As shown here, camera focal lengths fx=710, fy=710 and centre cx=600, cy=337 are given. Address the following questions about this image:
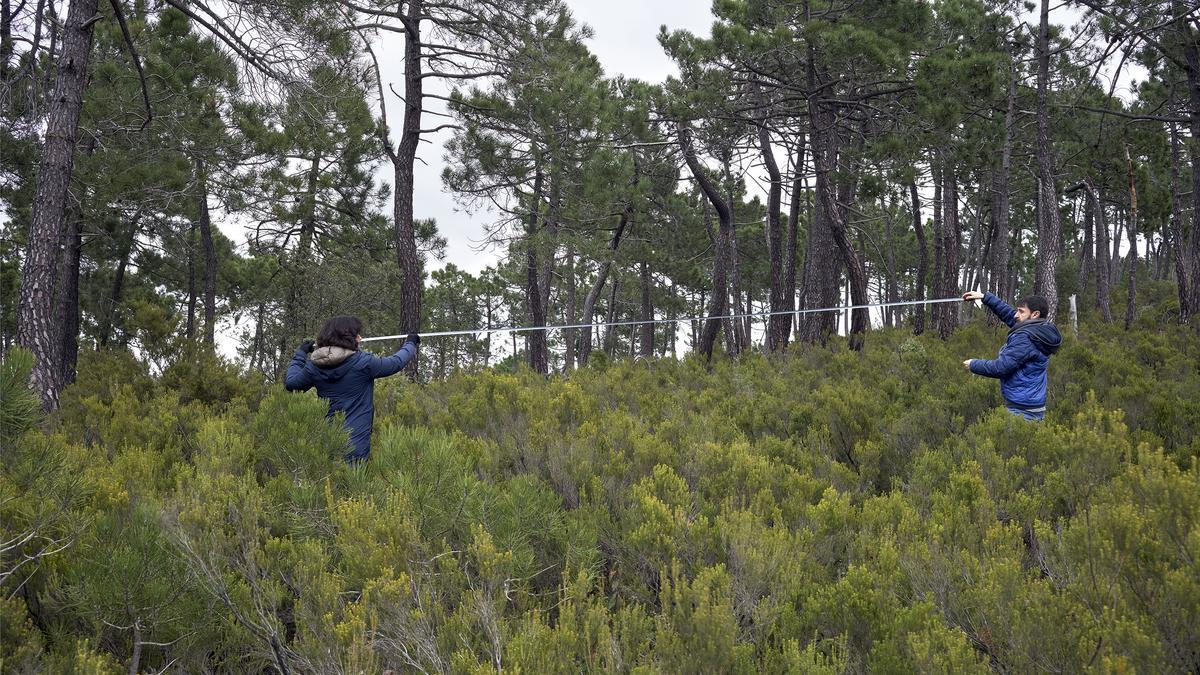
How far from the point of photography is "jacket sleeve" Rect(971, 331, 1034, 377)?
5.05 m

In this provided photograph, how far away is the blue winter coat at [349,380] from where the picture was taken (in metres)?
4.51

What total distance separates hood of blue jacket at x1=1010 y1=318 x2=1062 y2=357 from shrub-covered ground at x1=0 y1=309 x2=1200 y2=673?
0.83m

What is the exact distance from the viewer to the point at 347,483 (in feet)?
11.6

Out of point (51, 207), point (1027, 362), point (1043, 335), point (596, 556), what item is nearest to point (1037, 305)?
point (1043, 335)

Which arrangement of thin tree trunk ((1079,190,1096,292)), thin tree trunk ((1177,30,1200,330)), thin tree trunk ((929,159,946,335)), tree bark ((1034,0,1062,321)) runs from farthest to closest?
thin tree trunk ((1079,190,1096,292)) < thin tree trunk ((929,159,946,335)) < tree bark ((1034,0,1062,321)) < thin tree trunk ((1177,30,1200,330))

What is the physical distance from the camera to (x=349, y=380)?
15.0 feet

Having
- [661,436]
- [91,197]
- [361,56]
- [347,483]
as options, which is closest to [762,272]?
[361,56]

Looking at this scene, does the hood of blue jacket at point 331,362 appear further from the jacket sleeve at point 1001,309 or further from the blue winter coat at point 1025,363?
the jacket sleeve at point 1001,309

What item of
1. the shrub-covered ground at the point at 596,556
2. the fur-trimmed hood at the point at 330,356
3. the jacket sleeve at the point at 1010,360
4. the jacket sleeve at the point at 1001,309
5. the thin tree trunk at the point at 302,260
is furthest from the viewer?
the thin tree trunk at the point at 302,260

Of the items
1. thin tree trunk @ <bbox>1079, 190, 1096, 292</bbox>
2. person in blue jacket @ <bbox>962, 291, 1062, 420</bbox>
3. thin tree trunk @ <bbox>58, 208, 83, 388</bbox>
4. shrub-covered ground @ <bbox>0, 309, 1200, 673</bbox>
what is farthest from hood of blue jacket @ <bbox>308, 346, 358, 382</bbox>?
thin tree trunk @ <bbox>1079, 190, 1096, 292</bbox>

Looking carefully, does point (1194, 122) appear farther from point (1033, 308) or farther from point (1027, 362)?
point (1027, 362)

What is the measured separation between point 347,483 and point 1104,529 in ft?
10.3

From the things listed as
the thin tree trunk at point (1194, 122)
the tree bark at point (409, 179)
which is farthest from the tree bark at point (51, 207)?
the thin tree trunk at point (1194, 122)

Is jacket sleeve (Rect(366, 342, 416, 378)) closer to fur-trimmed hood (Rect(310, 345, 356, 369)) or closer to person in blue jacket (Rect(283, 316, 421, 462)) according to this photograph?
person in blue jacket (Rect(283, 316, 421, 462))
